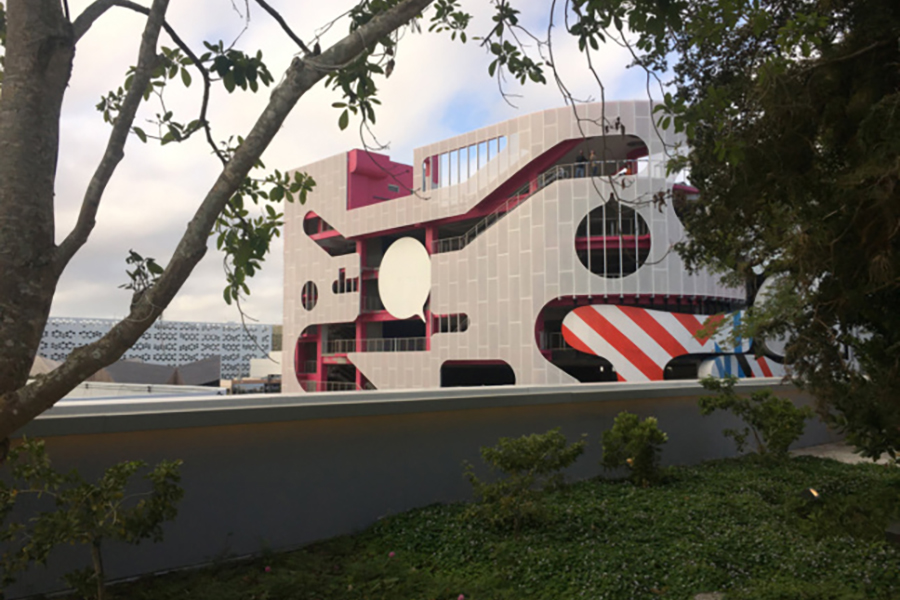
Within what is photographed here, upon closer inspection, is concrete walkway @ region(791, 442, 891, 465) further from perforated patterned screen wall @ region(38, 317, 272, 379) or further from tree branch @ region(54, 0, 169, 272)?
perforated patterned screen wall @ region(38, 317, 272, 379)

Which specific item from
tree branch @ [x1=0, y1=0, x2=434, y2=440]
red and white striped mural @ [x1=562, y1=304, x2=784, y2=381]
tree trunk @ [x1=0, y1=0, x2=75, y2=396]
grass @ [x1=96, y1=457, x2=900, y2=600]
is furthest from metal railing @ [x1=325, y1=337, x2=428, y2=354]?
tree trunk @ [x1=0, y1=0, x2=75, y2=396]

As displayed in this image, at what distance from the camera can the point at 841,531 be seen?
4684 millimetres

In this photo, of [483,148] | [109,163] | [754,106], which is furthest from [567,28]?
[483,148]

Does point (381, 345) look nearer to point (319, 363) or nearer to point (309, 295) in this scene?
point (319, 363)

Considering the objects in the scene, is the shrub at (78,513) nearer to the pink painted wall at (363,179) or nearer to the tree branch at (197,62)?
the tree branch at (197,62)

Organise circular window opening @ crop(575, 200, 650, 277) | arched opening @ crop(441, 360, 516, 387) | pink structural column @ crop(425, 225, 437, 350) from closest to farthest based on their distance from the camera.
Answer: circular window opening @ crop(575, 200, 650, 277) < pink structural column @ crop(425, 225, 437, 350) < arched opening @ crop(441, 360, 516, 387)

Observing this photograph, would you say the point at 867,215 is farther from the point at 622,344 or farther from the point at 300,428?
the point at 622,344

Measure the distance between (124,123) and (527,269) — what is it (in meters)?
25.7

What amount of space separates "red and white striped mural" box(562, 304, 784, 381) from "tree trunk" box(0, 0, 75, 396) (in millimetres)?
25382

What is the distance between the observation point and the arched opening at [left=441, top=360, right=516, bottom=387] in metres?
32.9

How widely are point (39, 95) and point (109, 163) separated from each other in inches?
15.1

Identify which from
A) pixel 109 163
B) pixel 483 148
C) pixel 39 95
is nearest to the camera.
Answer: pixel 39 95

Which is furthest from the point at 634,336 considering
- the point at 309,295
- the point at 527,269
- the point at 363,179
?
the point at 309,295

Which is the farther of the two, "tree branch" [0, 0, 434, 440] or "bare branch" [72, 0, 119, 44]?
"bare branch" [72, 0, 119, 44]
